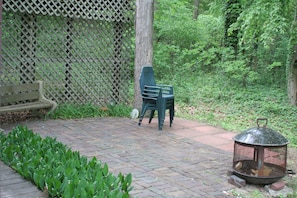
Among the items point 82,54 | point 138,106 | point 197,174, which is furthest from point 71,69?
point 197,174

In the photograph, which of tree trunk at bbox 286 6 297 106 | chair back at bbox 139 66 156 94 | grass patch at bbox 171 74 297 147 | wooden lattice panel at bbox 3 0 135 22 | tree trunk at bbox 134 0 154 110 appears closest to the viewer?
wooden lattice panel at bbox 3 0 135 22

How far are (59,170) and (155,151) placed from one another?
65.8 inches

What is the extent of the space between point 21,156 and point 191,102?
538 centimetres

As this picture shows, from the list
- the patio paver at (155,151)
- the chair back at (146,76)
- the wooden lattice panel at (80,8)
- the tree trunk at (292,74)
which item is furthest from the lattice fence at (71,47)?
the tree trunk at (292,74)

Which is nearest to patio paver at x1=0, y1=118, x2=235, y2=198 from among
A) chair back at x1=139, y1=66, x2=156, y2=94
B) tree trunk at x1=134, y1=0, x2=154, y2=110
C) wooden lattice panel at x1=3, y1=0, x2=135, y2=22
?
chair back at x1=139, y1=66, x2=156, y2=94

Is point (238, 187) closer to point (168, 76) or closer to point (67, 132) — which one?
point (67, 132)

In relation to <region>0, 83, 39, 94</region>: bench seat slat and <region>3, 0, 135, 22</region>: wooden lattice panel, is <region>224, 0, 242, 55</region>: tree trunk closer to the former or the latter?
<region>3, 0, 135, 22</region>: wooden lattice panel

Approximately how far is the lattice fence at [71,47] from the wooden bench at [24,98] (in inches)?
10.9

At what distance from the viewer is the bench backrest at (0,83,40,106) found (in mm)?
5828

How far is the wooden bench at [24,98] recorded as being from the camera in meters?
5.79

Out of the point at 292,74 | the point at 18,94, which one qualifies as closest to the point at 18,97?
the point at 18,94

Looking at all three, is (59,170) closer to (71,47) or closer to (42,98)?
(42,98)

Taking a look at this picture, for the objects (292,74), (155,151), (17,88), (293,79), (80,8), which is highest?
(80,8)

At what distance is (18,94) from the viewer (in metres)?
5.95
